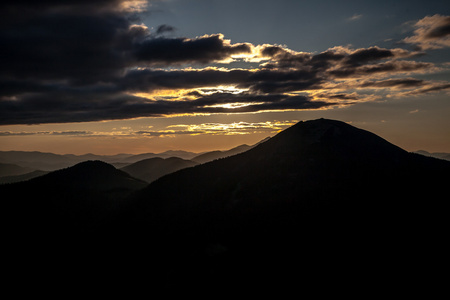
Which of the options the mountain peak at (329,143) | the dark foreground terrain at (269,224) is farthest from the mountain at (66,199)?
the mountain peak at (329,143)

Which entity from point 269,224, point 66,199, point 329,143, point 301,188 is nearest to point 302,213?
point 269,224

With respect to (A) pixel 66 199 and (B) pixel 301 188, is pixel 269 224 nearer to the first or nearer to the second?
(B) pixel 301 188

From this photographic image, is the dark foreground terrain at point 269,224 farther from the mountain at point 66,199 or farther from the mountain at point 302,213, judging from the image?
the mountain at point 66,199

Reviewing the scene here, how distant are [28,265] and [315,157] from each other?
9603cm

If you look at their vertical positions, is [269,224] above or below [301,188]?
below

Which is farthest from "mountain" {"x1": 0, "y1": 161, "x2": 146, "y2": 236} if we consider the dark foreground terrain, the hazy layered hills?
the hazy layered hills

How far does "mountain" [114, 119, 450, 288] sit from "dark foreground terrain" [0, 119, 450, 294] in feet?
1.10

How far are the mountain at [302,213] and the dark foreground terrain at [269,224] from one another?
13.2 inches

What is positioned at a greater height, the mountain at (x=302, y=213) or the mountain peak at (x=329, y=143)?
the mountain peak at (x=329, y=143)

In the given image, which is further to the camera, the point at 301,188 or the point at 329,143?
the point at 329,143

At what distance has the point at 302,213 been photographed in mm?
72438

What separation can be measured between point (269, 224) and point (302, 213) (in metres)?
9.06

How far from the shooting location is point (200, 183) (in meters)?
112

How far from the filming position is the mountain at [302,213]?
2190 inches
